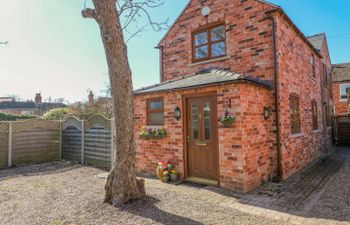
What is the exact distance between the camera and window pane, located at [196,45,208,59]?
876 centimetres

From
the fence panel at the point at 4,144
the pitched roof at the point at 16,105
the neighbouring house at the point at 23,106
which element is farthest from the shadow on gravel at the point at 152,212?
the pitched roof at the point at 16,105

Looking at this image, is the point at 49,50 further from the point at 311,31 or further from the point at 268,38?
A: the point at 311,31

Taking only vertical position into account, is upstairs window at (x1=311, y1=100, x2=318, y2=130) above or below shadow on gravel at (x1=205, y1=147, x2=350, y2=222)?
above

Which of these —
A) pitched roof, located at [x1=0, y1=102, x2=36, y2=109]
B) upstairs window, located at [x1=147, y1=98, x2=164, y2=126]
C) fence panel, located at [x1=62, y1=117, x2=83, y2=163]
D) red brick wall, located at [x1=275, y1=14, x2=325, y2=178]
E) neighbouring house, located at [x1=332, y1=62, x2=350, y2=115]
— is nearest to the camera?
red brick wall, located at [x1=275, y1=14, x2=325, y2=178]

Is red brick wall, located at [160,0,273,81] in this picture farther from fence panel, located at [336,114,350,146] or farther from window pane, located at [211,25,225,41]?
fence panel, located at [336,114,350,146]

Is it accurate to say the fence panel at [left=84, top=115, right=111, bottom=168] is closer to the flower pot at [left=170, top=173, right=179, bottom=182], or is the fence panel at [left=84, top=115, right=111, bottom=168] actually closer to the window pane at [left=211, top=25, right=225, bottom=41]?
the flower pot at [left=170, top=173, right=179, bottom=182]

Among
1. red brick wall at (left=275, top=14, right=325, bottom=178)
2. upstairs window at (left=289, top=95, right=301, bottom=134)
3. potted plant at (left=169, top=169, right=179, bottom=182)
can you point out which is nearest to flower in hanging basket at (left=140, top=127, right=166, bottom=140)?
potted plant at (left=169, top=169, right=179, bottom=182)

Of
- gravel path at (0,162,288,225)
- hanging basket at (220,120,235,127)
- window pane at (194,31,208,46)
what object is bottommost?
gravel path at (0,162,288,225)

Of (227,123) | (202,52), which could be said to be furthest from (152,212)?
(202,52)

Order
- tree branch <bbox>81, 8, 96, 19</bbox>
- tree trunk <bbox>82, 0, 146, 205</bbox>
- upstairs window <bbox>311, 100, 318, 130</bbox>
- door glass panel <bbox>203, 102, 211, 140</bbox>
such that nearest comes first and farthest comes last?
tree trunk <bbox>82, 0, 146, 205</bbox> < tree branch <bbox>81, 8, 96, 19</bbox> < door glass panel <bbox>203, 102, 211, 140</bbox> < upstairs window <bbox>311, 100, 318, 130</bbox>

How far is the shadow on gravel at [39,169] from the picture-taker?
26.9 feet

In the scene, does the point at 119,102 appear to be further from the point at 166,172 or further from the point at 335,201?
the point at 335,201

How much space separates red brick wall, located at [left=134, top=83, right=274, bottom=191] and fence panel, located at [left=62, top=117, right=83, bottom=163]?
4.72m

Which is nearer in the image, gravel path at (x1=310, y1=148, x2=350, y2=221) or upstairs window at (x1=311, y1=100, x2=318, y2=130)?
gravel path at (x1=310, y1=148, x2=350, y2=221)
